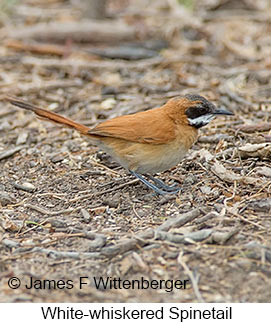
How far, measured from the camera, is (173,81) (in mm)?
8148

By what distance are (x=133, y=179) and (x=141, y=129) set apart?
67cm

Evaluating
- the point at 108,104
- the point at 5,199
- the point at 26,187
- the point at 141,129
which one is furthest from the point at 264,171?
the point at 108,104

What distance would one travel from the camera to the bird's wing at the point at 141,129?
5.11 metres

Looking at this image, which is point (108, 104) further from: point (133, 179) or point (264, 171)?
point (264, 171)

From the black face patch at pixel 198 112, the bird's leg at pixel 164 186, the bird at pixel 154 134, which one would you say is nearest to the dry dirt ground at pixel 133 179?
the bird's leg at pixel 164 186

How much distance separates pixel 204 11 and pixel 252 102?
411 cm

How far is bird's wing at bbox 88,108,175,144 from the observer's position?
201 inches

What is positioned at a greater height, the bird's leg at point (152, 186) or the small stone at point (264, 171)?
the small stone at point (264, 171)

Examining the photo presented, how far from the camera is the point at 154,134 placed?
510 cm

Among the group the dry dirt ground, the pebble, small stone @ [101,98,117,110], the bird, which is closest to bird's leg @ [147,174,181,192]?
the bird

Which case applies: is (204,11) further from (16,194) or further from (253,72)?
(16,194)

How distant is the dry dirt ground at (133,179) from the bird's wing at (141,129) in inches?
21.2

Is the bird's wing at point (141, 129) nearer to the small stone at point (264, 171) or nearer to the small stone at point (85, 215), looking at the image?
the small stone at point (85, 215)

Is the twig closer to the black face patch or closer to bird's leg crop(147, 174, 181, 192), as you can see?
bird's leg crop(147, 174, 181, 192)
